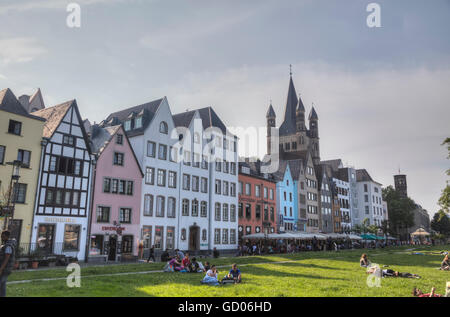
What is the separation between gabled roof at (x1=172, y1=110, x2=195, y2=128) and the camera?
49.9 m

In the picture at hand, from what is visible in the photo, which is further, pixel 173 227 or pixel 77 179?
pixel 173 227

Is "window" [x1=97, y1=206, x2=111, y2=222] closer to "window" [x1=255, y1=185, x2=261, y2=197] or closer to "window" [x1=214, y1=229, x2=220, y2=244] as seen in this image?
"window" [x1=214, y1=229, x2=220, y2=244]

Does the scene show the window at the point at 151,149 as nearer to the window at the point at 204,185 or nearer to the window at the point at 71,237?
the window at the point at 204,185

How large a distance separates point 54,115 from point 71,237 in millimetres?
11475

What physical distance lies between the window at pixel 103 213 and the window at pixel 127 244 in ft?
9.57

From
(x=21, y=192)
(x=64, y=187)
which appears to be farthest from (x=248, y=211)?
(x=21, y=192)

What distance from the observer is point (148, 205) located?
42.1 meters

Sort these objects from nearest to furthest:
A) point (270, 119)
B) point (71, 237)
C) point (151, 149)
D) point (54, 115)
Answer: point (71, 237) → point (54, 115) → point (151, 149) → point (270, 119)

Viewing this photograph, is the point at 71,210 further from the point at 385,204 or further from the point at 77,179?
the point at 385,204

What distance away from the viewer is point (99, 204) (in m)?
36.8

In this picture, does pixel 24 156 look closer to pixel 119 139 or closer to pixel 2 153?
pixel 2 153
